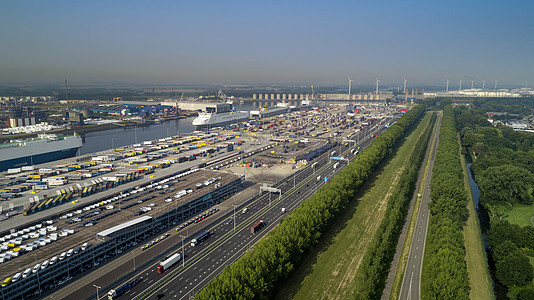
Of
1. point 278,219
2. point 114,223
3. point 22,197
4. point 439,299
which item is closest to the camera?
point 439,299

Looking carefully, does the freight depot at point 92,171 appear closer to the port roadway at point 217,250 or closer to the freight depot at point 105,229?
the freight depot at point 105,229

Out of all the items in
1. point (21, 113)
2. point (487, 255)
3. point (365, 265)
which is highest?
point (21, 113)

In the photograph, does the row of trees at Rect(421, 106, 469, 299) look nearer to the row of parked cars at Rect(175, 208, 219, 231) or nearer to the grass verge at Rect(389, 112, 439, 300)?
the grass verge at Rect(389, 112, 439, 300)

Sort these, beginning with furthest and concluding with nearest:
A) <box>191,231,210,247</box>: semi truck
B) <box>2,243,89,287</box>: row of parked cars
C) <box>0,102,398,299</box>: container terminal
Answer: <box>191,231,210,247</box>: semi truck → <box>0,102,398,299</box>: container terminal → <box>2,243,89,287</box>: row of parked cars

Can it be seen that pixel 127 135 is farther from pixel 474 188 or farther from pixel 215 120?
pixel 474 188

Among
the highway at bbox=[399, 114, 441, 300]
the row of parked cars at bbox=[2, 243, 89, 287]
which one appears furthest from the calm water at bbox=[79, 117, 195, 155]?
the highway at bbox=[399, 114, 441, 300]

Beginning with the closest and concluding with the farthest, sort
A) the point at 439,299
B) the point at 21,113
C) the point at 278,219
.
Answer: the point at 439,299 < the point at 278,219 < the point at 21,113

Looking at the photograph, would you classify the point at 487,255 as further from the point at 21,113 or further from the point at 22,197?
the point at 21,113

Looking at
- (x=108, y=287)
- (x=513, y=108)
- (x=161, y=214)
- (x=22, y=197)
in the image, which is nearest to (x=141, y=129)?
(x=22, y=197)
